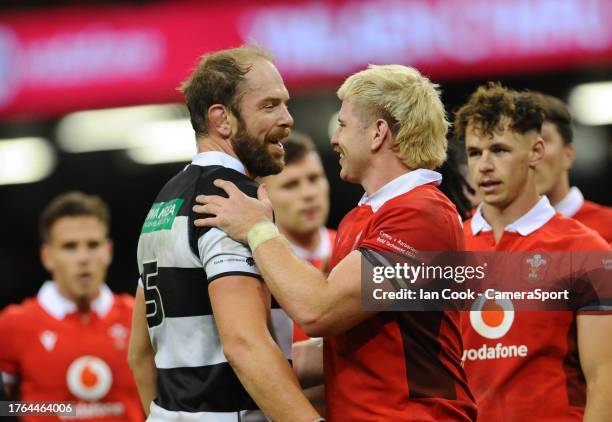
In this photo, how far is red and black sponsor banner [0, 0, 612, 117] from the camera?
338 inches

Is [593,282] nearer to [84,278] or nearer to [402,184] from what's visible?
[402,184]

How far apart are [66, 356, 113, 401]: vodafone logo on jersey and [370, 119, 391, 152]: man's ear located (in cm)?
287

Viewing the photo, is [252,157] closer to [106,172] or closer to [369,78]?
[369,78]

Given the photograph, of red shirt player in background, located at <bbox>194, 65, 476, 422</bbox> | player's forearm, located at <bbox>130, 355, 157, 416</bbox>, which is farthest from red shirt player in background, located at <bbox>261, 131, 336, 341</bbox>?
red shirt player in background, located at <bbox>194, 65, 476, 422</bbox>

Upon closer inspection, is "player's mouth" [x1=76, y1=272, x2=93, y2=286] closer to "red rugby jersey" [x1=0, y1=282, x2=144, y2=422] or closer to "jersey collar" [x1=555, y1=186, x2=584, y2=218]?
"red rugby jersey" [x1=0, y1=282, x2=144, y2=422]

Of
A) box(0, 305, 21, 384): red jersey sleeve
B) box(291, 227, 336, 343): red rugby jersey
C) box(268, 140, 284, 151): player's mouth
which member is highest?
box(268, 140, 284, 151): player's mouth

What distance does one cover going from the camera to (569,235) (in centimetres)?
385

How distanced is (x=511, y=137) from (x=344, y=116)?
886 mm

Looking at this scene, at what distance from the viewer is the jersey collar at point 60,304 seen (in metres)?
5.95

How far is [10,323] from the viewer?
578 centimetres

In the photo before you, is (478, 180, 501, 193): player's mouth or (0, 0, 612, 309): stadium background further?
(0, 0, 612, 309): stadium background

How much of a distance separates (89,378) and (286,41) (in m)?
4.10

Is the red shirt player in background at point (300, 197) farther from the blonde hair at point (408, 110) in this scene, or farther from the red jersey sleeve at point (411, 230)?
the red jersey sleeve at point (411, 230)

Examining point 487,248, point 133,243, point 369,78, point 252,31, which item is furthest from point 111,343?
point 133,243
